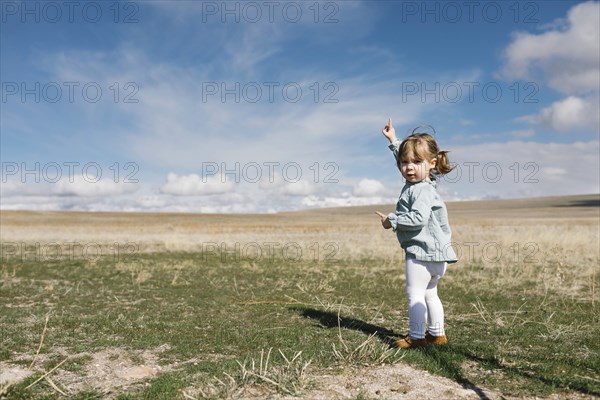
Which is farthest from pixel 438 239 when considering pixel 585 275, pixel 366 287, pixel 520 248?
pixel 520 248

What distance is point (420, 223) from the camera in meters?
5.80

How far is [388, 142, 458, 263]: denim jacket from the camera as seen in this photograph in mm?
5840

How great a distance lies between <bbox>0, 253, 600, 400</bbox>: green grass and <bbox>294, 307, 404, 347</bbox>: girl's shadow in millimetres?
35

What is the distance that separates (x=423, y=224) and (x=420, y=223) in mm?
47

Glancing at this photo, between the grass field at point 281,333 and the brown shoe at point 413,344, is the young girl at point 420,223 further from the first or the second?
the grass field at point 281,333

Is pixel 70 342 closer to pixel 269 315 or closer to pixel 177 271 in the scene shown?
pixel 269 315

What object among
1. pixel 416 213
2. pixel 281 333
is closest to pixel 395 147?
pixel 416 213

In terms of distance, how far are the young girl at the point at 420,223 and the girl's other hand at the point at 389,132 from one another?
1.00ft

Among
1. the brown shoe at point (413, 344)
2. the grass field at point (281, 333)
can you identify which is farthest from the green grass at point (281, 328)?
the brown shoe at point (413, 344)

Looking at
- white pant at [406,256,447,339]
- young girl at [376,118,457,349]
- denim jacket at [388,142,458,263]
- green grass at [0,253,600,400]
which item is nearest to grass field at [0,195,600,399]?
green grass at [0,253,600,400]

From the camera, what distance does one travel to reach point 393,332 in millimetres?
7660

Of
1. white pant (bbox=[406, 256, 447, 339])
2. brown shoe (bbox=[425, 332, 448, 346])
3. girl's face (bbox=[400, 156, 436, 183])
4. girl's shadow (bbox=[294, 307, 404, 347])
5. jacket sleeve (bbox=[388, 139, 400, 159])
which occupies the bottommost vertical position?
girl's shadow (bbox=[294, 307, 404, 347])

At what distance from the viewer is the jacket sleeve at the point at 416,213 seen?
5812 millimetres

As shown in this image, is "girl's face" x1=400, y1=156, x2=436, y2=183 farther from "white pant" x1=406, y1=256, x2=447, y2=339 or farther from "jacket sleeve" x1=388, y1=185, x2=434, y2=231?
"white pant" x1=406, y1=256, x2=447, y2=339
